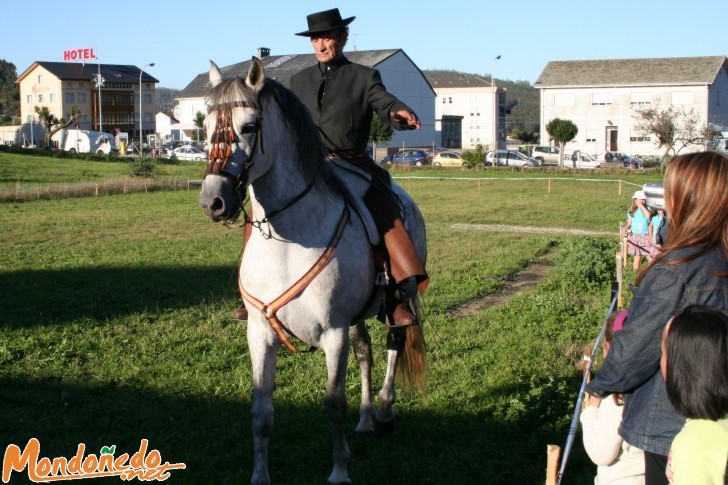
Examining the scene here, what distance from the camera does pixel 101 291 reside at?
407 inches

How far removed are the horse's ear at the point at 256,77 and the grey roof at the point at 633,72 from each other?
68.0m

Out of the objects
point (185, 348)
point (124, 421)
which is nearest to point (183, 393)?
point (124, 421)

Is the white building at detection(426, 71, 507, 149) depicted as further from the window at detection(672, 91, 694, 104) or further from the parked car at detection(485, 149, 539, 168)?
the parked car at detection(485, 149, 539, 168)

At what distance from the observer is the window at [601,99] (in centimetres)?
6800

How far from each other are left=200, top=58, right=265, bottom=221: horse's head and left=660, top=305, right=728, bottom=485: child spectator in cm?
221

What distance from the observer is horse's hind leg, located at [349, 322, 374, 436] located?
5.67m

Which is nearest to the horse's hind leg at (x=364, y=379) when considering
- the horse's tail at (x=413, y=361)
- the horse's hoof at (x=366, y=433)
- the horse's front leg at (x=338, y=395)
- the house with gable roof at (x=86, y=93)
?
the horse's hoof at (x=366, y=433)

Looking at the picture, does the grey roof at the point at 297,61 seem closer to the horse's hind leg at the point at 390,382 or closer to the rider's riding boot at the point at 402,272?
the horse's hind leg at the point at 390,382

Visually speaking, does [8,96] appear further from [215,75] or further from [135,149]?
[215,75]

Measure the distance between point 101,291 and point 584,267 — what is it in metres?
6.94

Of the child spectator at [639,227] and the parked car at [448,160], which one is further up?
the parked car at [448,160]

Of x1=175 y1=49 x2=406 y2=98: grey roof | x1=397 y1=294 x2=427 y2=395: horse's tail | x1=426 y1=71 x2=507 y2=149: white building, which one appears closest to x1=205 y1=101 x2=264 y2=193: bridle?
x1=397 y1=294 x2=427 y2=395: horse's tail

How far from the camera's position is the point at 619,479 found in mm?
3203

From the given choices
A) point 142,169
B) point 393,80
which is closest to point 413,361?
point 142,169
